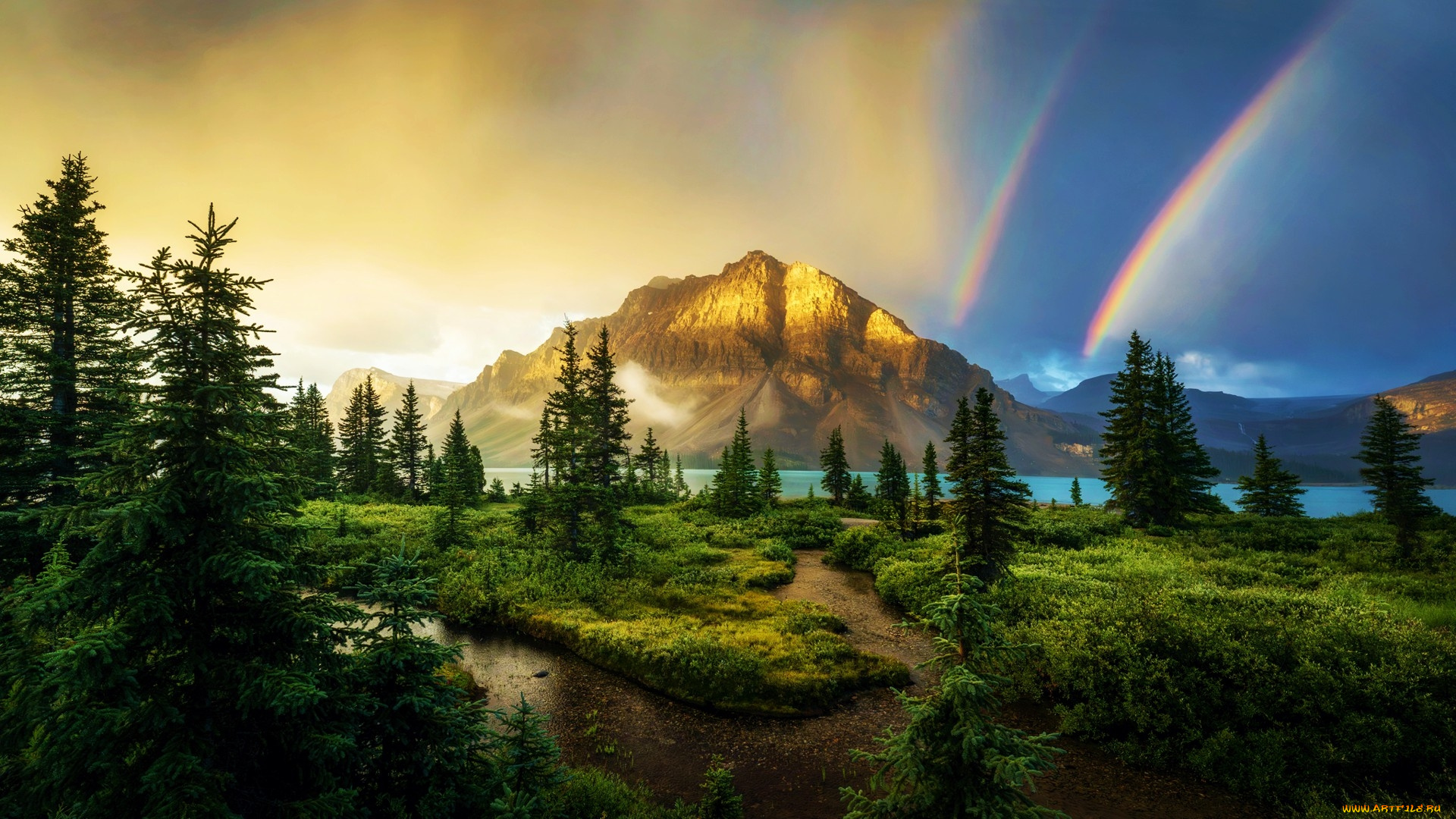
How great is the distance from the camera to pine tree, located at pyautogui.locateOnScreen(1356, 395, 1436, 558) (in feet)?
69.3

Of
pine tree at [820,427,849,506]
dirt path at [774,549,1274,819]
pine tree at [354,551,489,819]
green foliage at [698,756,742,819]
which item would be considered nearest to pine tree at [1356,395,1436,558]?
dirt path at [774,549,1274,819]

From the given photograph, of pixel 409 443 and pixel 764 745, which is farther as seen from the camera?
pixel 409 443

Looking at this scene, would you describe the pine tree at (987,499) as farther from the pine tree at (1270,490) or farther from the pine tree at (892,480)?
the pine tree at (1270,490)

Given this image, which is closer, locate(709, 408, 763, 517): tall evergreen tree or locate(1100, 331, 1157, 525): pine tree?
locate(1100, 331, 1157, 525): pine tree

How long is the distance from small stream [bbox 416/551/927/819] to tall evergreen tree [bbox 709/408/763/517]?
2997cm

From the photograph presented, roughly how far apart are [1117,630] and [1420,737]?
535cm

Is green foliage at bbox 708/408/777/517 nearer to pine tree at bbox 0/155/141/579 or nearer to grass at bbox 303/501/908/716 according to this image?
grass at bbox 303/501/908/716

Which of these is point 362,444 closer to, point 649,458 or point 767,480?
point 649,458

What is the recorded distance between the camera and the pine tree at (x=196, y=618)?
5.22 metres

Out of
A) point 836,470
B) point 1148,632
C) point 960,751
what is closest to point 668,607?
point 1148,632

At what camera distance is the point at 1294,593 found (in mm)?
16375

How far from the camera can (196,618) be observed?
6.31 metres

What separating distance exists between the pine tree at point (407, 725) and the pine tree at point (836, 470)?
5654cm

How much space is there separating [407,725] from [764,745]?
9929 mm
